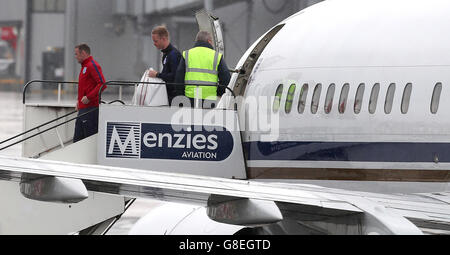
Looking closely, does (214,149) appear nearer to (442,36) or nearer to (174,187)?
(442,36)

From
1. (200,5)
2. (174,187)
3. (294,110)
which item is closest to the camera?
(174,187)

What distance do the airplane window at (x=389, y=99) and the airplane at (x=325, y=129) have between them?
2cm

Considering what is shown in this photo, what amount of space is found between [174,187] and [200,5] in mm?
46402

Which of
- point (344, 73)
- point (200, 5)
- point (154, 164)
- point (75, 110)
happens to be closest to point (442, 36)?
point (344, 73)

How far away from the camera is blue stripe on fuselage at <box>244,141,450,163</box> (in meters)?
10.2

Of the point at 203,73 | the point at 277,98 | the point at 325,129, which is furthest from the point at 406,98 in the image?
the point at 203,73

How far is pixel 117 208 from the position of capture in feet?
38.0

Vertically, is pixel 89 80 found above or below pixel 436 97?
below

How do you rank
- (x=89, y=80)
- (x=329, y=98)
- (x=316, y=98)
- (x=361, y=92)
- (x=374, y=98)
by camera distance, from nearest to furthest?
(x=374, y=98), (x=361, y=92), (x=329, y=98), (x=316, y=98), (x=89, y=80)

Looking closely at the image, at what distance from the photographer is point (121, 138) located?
38.6 feet

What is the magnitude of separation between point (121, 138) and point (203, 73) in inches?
68.8

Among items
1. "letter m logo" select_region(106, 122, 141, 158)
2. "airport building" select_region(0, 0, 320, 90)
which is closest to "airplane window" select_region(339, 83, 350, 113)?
"letter m logo" select_region(106, 122, 141, 158)

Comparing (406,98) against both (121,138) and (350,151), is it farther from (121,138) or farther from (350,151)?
(121,138)

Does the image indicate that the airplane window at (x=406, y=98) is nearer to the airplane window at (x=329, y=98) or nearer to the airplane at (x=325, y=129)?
the airplane at (x=325, y=129)
